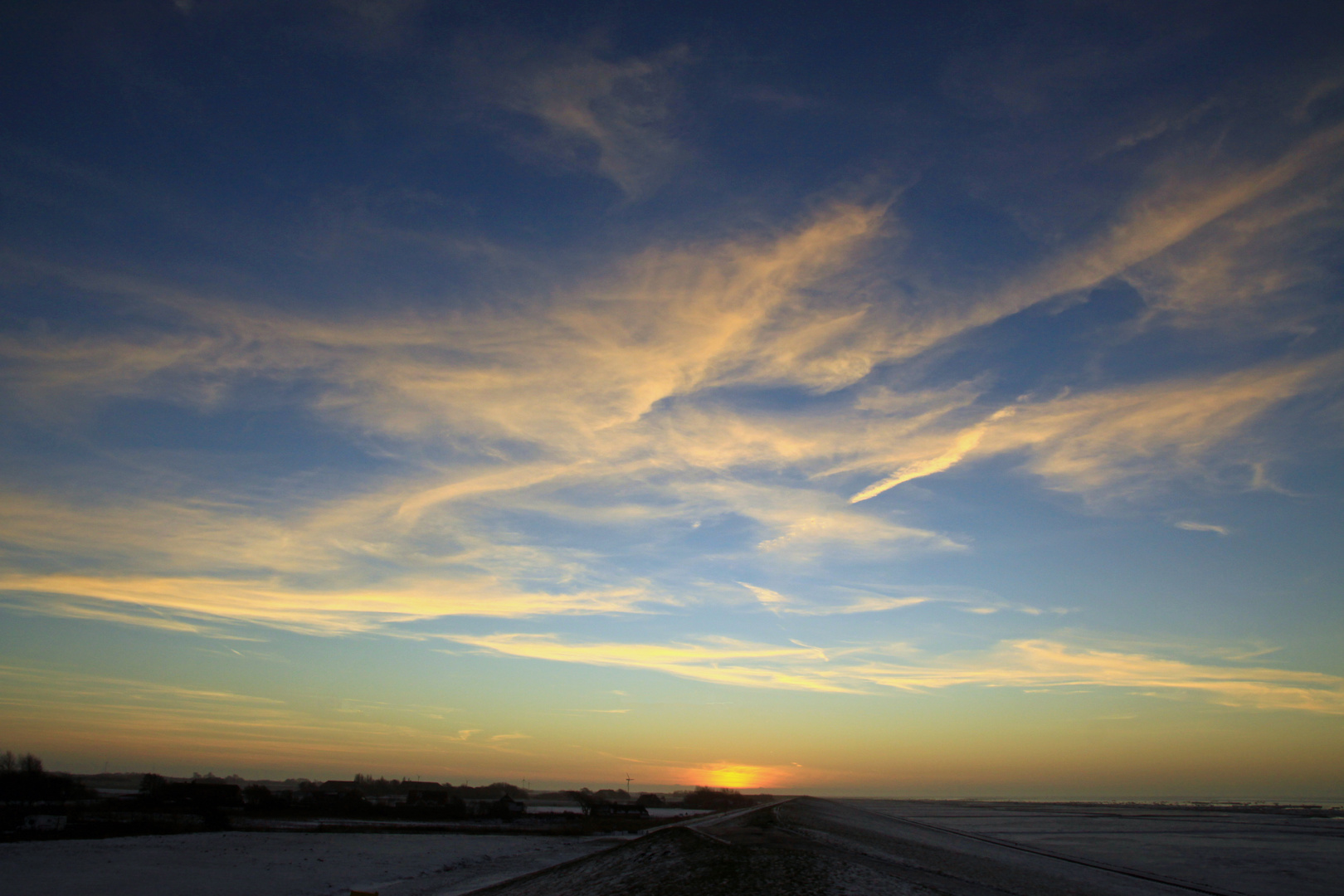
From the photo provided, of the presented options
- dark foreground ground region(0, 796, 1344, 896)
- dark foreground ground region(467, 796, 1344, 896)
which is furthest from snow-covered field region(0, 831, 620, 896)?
dark foreground ground region(467, 796, 1344, 896)

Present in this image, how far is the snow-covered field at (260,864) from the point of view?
1604 inches

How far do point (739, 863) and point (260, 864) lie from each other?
49392mm

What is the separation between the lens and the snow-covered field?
4075cm

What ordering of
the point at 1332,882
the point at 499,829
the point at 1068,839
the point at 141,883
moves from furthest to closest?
the point at 499,829, the point at 1068,839, the point at 141,883, the point at 1332,882

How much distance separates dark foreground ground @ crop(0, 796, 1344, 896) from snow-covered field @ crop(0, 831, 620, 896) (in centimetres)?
19

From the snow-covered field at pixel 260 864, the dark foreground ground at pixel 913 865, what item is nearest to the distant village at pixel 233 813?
the snow-covered field at pixel 260 864

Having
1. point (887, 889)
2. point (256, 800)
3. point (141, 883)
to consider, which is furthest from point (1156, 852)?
point (256, 800)

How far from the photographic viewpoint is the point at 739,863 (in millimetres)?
19656

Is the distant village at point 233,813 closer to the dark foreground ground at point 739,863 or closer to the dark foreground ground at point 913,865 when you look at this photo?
the dark foreground ground at point 739,863

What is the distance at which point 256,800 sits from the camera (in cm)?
12000

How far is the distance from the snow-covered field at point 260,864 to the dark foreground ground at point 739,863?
186 mm

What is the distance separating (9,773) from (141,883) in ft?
386

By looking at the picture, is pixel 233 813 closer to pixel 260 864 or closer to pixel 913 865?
pixel 260 864

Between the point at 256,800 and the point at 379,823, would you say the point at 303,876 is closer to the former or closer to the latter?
the point at 379,823
